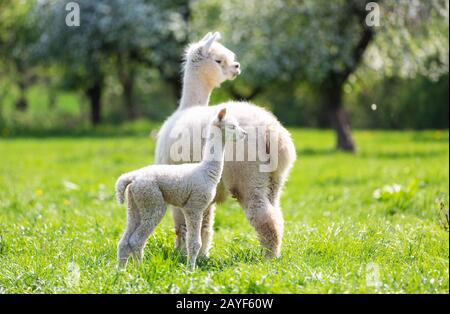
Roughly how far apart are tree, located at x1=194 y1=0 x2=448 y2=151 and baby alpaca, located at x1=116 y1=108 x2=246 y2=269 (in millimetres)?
10955

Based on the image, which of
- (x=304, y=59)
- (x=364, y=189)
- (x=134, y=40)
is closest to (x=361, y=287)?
(x=364, y=189)

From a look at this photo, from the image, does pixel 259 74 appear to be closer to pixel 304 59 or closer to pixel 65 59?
pixel 304 59

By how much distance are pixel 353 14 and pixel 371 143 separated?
4.58 metres

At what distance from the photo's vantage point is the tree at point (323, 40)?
50.5 ft

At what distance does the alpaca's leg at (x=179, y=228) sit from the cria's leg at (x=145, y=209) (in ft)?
3.13

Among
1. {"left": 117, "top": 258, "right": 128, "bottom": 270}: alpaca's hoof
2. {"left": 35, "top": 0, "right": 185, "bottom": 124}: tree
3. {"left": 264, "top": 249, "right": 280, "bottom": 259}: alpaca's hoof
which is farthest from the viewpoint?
{"left": 35, "top": 0, "right": 185, "bottom": 124}: tree

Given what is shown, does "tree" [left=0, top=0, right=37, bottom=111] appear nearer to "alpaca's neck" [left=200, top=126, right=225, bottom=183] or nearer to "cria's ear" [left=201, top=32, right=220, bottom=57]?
"cria's ear" [left=201, top=32, right=220, bottom=57]

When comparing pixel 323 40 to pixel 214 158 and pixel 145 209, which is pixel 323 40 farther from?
pixel 145 209

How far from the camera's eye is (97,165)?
46.0ft

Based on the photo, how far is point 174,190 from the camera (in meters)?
4.67

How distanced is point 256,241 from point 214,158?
1428mm

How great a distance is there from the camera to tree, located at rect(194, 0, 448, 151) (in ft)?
50.5

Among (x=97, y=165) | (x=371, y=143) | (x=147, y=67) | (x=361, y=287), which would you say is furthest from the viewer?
(x=147, y=67)

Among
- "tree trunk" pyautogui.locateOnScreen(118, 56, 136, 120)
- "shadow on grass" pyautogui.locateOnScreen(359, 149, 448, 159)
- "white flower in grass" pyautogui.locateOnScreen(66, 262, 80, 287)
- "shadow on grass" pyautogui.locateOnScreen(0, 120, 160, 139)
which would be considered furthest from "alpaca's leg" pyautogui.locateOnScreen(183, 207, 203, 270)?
"tree trunk" pyautogui.locateOnScreen(118, 56, 136, 120)
